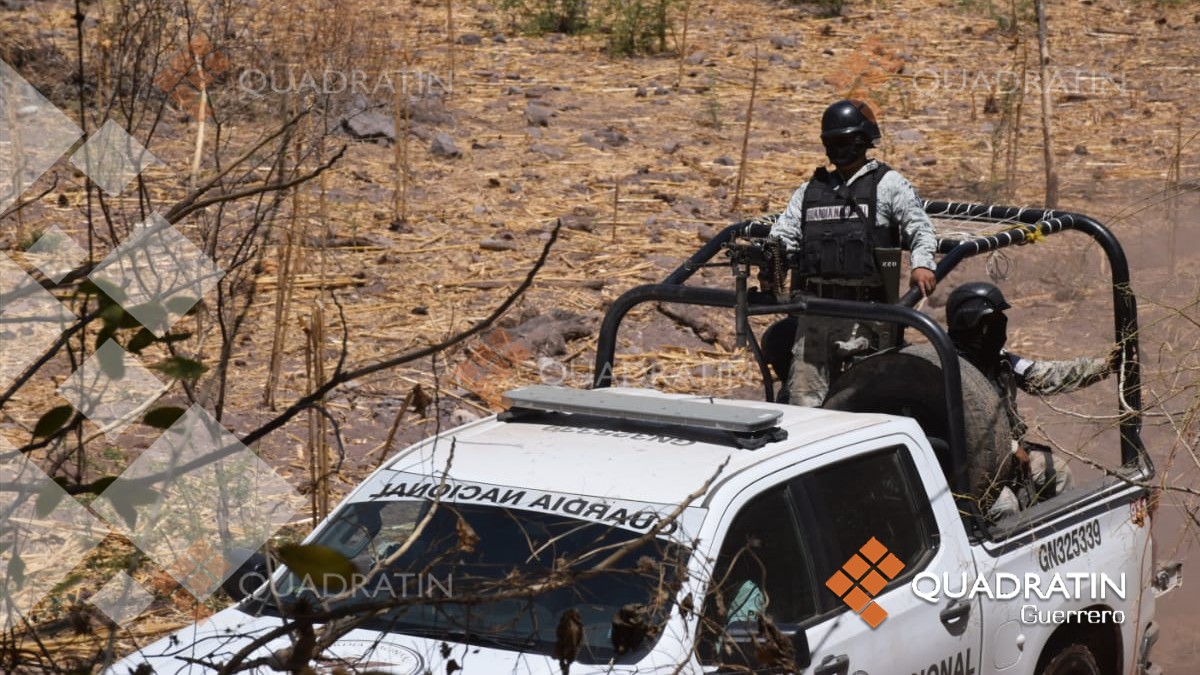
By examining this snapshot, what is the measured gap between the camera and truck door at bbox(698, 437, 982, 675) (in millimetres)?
4125

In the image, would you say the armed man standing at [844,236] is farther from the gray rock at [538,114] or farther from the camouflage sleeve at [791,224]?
the gray rock at [538,114]

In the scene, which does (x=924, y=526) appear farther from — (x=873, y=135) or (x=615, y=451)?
(x=873, y=135)

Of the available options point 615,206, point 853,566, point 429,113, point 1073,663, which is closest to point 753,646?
point 853,566

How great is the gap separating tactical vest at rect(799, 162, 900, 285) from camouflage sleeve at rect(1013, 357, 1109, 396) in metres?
0.77

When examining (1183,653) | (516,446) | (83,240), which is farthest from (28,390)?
(1183,653)

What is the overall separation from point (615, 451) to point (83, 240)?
6858 mm

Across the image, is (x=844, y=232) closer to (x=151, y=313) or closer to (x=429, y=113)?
(x=151, y=313)

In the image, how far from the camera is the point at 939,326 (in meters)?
4.89

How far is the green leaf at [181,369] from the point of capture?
252 cm

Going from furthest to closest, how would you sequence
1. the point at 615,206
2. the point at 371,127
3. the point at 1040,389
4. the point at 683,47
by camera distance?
the point at 683,47, the point at 371,127, the point at 615,206, the point at 1040,389

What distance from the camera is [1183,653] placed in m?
6.58

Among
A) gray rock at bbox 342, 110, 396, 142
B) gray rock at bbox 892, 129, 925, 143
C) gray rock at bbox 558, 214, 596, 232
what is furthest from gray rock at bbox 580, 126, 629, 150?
gray rock at bbox 892, 129, 925, 143

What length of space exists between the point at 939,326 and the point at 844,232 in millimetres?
1488

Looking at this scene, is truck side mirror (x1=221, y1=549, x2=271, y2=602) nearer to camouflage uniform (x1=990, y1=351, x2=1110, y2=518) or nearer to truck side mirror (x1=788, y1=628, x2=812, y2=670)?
truck side mirror (x1=788, y1=628, x2=812, y2=670)
